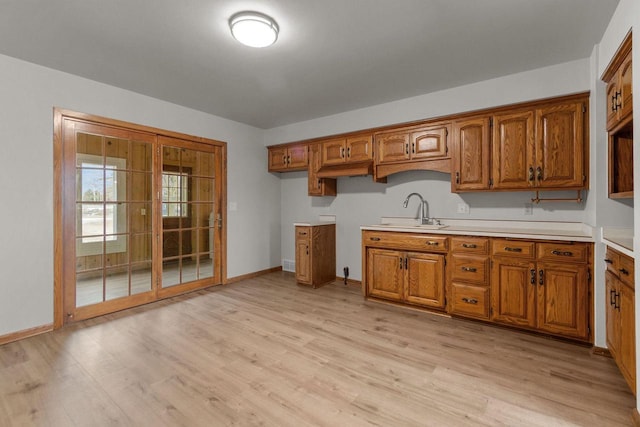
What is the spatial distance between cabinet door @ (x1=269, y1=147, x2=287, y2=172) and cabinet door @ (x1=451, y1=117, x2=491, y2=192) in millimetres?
2641

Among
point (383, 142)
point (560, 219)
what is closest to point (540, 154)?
point (560, 219)

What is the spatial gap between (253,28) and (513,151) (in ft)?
8.81

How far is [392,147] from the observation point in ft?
12.5

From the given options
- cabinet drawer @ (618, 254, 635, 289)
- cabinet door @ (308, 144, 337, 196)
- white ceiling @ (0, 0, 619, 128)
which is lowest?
cabinet drawer @ (618, 254, 635, 289)

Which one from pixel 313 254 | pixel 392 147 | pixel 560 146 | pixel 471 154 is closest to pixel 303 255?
pixel 313 254

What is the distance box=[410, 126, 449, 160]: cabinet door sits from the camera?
3.44m

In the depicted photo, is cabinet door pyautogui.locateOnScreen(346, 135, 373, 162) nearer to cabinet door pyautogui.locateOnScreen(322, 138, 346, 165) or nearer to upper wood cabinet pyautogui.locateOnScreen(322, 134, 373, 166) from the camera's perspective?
upper wood cabinet pyautogui.locateOnScreen(322, 134, 373, 166)

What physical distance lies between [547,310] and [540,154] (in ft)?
4.78

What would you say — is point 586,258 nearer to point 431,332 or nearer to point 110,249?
point 431,332

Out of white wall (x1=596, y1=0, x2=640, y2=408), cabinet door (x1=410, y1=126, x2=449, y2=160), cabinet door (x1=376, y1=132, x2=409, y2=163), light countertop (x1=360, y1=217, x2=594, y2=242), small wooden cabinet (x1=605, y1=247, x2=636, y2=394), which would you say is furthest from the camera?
cabinet door (x1=376, y1=132, x2=409, y2=163)

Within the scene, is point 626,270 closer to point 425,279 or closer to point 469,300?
point 469,300

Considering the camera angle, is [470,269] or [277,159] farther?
[277,159]

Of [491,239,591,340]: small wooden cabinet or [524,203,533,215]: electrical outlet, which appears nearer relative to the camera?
[491,239,591,340]: small wooden cabinet

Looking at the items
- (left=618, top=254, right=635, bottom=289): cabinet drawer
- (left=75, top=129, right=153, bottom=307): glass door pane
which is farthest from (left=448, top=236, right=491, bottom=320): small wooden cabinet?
(left=75, top=129, right=153, bottom=307): glass door pane
